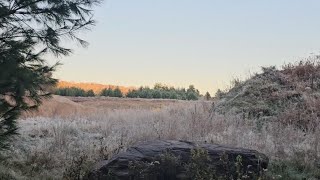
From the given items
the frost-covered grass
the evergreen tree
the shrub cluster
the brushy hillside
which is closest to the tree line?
the shrub cluster

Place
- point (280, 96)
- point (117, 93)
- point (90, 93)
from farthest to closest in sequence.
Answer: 1. point (90, 93)
2. point (117, 93)
3. point (280, 96)

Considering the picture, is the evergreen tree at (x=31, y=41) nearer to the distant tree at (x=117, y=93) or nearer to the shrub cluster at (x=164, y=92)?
the shrub cluster at (x=164, y=92)

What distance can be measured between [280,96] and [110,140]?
6.48 m

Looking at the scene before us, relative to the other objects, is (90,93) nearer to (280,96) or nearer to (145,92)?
(145,92)

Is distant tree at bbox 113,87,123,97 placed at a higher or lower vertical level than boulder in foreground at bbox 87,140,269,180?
higher

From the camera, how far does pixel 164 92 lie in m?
39.0

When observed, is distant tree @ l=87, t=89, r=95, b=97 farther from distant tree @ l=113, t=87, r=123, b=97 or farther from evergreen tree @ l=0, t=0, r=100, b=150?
evergreen tree @ l=0, t=0, r=100, b=150

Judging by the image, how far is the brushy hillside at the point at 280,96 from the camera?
1324cm

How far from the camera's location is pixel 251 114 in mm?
13883

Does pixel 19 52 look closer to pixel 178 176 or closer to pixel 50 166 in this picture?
pixel 50 166

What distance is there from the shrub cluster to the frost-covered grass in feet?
74.8

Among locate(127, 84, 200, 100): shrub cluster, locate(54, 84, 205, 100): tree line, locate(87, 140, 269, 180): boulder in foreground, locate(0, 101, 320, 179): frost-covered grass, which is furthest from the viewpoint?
locate(54, 84, 205, 100): tree line

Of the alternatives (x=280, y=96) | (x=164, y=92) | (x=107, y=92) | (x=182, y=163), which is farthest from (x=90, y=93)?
(x=182, y=163)

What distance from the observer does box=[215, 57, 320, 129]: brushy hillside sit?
1324cm
